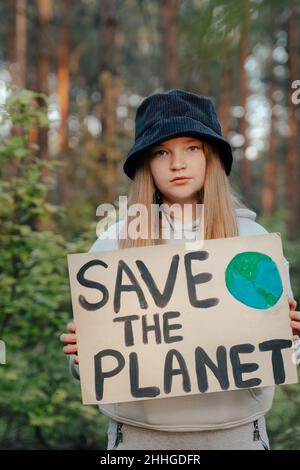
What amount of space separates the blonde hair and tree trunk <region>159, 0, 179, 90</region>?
8.35m

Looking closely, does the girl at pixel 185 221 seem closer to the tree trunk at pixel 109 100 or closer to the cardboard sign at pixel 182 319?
the cardboard sign at pixel 182 319

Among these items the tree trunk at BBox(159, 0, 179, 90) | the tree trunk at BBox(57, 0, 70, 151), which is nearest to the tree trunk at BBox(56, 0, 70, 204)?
the tree trunk at BBox(57, 0, 70, 151)

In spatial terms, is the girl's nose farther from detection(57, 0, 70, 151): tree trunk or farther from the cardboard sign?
detection(57, 0, 70, 151): tree trunk

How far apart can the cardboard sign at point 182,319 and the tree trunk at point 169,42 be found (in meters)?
8.58

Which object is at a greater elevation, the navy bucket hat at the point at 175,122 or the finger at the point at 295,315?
the navy bucket hat at the point at 175,122

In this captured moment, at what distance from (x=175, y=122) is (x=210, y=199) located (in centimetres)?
27

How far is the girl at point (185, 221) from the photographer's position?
1683mm

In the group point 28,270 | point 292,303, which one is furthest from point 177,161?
point 28,270

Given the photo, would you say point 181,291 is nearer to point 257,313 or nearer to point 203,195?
point 257,313

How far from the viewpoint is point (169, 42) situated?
10.5 m

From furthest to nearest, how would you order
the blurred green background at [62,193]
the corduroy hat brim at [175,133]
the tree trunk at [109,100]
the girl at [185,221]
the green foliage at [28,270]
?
the tree trunk at [109,100], the green foliage at [28,270], the corduroy hat brim at [175,133], the girl at [185,221], the blurred green background at [62,193]

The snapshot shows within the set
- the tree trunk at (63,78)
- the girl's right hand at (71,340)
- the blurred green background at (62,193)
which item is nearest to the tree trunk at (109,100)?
the blurred green background at (62,193)

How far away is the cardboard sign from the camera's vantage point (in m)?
1.70

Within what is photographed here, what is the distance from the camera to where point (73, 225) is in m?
6.59
